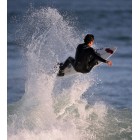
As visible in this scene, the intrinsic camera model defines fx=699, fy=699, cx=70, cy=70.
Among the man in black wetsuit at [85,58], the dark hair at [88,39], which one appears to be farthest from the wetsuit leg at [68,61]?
the dark hair at [88,39]

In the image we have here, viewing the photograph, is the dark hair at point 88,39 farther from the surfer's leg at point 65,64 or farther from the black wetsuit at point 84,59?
the surfer's leg at point 65,64

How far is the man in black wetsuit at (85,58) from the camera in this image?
5621 mm

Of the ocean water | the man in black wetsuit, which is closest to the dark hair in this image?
the man in black wetsuit

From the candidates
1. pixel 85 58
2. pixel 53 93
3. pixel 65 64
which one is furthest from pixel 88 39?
pixel 53 93

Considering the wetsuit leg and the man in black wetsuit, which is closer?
the man in black wetsuit

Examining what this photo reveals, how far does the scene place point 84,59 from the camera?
5637 millimetres

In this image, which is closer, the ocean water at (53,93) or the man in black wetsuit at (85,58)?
the man in black wetsuit at (85,58)

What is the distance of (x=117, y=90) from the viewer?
22.7 feet

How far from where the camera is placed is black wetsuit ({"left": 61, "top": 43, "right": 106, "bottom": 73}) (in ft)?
18.4

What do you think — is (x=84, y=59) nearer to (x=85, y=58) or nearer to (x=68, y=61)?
(x=85, y=58)

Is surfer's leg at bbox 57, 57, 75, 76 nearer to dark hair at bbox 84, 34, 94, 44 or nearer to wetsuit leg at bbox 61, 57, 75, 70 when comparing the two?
wetsuit leg at bbox 61, 57, 75, 70
